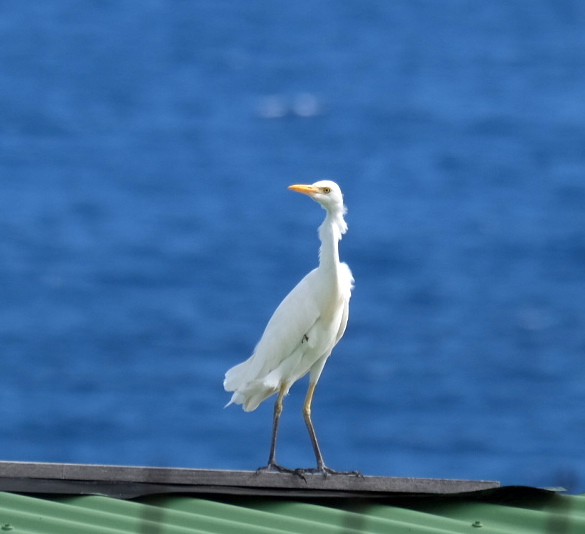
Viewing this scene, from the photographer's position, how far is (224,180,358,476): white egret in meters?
7.88

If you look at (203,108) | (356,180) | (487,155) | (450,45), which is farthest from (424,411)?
(450,45)

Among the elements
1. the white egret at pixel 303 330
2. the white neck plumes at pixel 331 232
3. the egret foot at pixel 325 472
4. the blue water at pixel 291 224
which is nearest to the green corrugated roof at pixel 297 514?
the egret foot at pixel 325 472

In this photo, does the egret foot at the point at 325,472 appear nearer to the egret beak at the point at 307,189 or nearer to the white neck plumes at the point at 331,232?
the white neck plumes at the point at 331,232

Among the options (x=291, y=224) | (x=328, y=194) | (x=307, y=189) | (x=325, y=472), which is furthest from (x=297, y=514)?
(x=291, y=224)

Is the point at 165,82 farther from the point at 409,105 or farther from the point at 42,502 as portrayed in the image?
the point at 42,502

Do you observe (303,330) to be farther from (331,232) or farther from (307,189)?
(307,189)

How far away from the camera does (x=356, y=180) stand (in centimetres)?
4762

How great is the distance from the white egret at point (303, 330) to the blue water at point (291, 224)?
2193 cm

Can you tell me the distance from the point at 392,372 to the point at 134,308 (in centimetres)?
815

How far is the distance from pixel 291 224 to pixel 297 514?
1530 inches

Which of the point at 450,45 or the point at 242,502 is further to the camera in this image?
the point at 450,45

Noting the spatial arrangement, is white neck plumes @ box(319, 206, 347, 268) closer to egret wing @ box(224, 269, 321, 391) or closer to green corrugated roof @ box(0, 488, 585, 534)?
egret wing @ box(224, 269, 321, 391)

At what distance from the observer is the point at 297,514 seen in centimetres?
579

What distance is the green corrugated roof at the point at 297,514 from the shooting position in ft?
17.5
